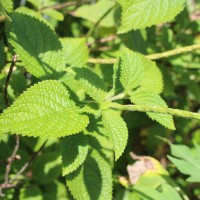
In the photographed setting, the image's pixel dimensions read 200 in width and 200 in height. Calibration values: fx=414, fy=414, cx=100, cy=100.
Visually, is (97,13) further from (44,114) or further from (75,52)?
(44,114)

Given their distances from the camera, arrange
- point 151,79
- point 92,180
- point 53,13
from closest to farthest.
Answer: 1. point 92,180
2. point 151,79
3. point 53,13

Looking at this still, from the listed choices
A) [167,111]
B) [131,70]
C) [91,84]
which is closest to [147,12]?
[131,70]

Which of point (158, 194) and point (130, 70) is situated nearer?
point (130, 70)

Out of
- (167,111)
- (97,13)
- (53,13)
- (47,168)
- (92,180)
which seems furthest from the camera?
(97,13)

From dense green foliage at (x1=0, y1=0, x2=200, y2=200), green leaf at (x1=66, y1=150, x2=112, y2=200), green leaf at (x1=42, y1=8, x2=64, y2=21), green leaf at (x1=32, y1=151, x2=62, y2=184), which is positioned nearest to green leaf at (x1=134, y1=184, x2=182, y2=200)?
dense green foliage at (x1=0, y1=0, x2=200, y2=200)

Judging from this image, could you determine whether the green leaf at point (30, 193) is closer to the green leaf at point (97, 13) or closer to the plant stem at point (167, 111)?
the plant stem at point (167, 111)

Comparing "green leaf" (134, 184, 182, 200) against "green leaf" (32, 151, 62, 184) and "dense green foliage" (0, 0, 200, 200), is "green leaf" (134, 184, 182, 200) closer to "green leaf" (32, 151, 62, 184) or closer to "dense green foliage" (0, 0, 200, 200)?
"dense green foliage" (0, 0, 200, 200)

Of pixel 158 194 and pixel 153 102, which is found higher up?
pixel 153 102
